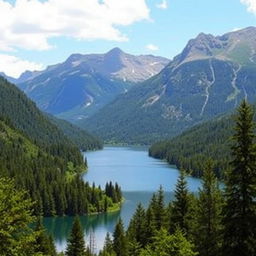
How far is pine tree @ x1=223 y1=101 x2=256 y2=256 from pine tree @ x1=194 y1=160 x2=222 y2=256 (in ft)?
35.5

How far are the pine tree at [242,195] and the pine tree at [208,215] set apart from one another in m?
10.8

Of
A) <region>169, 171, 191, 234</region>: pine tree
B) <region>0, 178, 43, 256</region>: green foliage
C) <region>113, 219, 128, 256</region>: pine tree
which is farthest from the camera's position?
<region>113, 219, 128, 256</region>: pine tree

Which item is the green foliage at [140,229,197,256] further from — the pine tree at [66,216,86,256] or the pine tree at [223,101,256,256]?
the pine tree at [66,216,86,256]

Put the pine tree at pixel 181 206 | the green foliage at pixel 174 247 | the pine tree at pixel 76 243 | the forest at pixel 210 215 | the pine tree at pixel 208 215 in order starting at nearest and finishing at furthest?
1. the forest at pixel 210 215
2. the green foliage at pixel 174 247
3. the pine tree at pixel 208 215
4. the pine tree at pixel 181 206
5. the pine tree at pixel 76 243

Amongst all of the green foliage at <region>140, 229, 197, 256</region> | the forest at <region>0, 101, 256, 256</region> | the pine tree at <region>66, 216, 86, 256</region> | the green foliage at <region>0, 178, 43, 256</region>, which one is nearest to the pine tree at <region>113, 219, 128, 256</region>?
the pine tree at <region>66, 216, 86, 256</region>

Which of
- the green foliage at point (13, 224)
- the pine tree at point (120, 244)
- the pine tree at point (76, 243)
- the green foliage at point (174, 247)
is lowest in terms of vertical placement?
the pine tree at point (120, 244)

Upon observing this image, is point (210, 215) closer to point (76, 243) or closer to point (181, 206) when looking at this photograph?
point (181, 206)

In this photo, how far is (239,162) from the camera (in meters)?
36.9

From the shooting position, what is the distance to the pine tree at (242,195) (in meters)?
36.4

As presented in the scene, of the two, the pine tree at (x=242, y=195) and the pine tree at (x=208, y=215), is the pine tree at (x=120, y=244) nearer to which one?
the pine tree at (x=208, y=215)

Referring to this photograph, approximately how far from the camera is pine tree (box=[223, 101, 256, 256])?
36438mm

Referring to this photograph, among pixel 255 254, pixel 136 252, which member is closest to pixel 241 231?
pixel 255 254

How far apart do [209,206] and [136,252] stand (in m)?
18.0

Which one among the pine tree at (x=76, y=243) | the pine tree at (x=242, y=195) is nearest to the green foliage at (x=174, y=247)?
the pine tree at (x=242, y=195)
